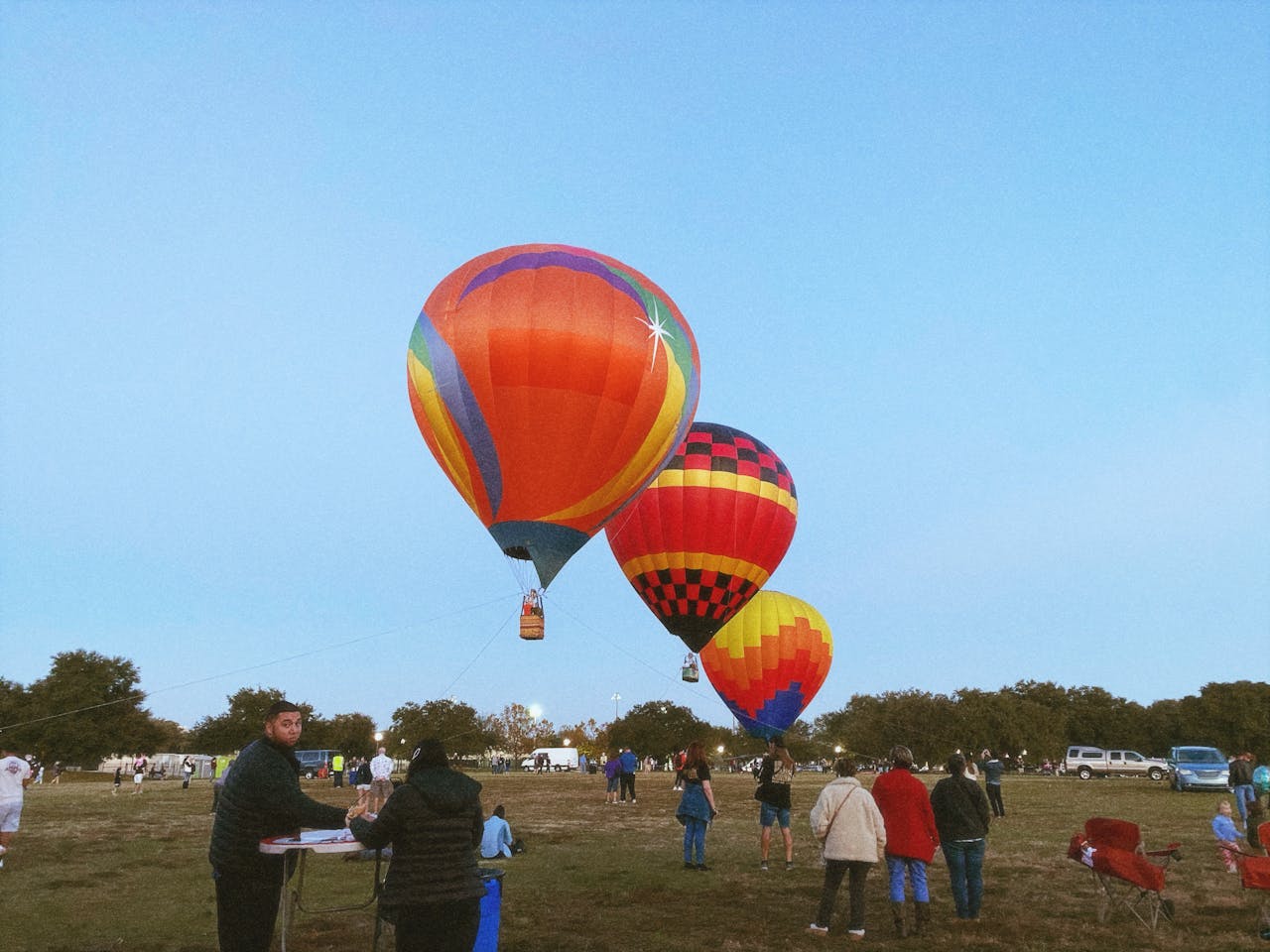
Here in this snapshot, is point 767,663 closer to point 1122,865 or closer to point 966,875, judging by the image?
point 966,875

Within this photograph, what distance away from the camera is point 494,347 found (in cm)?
1664

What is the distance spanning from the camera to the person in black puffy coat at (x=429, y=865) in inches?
194

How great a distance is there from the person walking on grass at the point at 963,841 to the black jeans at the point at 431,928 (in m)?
6.07

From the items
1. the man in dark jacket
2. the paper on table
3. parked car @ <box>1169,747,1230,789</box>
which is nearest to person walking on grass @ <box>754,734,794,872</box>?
the paper on table

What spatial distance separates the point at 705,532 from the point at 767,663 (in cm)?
789

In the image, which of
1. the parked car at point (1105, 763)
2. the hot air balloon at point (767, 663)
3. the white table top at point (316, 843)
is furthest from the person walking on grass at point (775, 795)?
the parked car at point (1105, 763)

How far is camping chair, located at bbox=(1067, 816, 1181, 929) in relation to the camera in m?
8.64

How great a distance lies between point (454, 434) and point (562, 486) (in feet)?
7.76

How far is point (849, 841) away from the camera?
341 inches

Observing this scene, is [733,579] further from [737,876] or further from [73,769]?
[73,769]

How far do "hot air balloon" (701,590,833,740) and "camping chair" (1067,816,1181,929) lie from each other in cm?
2098

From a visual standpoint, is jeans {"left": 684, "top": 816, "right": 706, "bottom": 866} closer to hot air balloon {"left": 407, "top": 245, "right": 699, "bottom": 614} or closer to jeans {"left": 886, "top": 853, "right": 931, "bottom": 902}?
jeans {"left": 886, "top": 853, "right": 931, "bottom": 902}

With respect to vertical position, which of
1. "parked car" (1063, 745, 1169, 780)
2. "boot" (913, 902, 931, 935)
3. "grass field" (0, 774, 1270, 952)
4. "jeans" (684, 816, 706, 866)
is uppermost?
"parked car" (1063, 745, 1169, 780)

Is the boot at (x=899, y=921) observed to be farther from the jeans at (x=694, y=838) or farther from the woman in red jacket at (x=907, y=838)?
the jeans at (x=694, y=838)
